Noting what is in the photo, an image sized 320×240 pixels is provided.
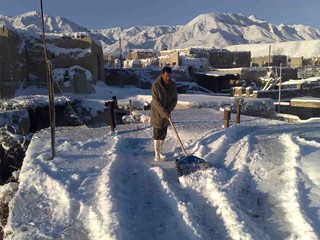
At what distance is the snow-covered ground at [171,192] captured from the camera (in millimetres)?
3803

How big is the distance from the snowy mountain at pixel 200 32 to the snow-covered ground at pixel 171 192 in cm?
8291

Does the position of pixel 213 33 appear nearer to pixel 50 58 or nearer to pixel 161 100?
pixel 50 58

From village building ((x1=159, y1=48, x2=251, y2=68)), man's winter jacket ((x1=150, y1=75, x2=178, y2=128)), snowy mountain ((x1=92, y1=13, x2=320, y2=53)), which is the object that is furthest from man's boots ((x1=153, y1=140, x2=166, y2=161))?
snowy mountain ((x1=92, y1=13, x2=320, y2=53))

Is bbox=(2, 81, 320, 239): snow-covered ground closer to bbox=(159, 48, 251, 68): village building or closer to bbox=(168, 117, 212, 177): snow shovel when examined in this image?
bbox=(168, 117, 212, 177): snow shovel

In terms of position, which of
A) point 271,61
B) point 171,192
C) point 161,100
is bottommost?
point 171,192

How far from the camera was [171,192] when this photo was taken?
4.57 metres

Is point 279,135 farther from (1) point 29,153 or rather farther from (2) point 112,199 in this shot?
(1) point 29,153

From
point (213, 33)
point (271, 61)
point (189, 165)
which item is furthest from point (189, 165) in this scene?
point (213, 33)

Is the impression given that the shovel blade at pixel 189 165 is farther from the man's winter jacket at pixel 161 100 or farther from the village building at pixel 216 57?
the village building at pixel 216 57

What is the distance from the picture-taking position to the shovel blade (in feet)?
16.6

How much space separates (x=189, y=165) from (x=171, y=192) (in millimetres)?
648

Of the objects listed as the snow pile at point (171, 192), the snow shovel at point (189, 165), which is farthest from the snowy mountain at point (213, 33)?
the snow shovel at point (189, 165)

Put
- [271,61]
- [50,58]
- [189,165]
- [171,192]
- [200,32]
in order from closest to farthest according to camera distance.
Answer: [171,192] < [189,165] < [50,58] < [271,61] < [200,32]

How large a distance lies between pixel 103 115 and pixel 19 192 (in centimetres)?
1195
